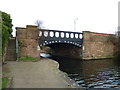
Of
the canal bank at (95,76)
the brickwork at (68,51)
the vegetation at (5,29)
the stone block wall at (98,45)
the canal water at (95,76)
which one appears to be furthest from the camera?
the brickwork at (68,51)

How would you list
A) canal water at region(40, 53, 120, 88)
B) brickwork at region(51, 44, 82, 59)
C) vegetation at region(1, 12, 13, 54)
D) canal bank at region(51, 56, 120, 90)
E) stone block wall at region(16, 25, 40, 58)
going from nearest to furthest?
canal bank at region(51, 56, 120, 90)
canal water at region(40, 53, 120, 88)
vegetation at region(1, 12, 13, 54)
stone block wall at region(16, 25, 40, 58)
brickwork at region(51, 44, 82, 59)

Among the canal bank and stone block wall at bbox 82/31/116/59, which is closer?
the canal bank

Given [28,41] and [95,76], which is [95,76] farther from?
[28,41]

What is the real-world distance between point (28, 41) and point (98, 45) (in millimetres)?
13781

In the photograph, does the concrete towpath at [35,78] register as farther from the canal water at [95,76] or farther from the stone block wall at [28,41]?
the stone block wall at [28,41]

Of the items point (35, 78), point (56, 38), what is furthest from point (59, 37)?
point (35, 78)

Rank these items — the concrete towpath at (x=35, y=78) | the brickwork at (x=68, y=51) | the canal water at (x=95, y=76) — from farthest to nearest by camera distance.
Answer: the brickwork at (x=68, y=51)
the canal water at (x=95, y=76)
the concrete towpath at (x=35, y=78)

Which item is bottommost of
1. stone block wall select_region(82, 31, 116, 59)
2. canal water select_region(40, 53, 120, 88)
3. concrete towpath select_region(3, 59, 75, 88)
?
canal water select_region(40, 53, 120, 88)

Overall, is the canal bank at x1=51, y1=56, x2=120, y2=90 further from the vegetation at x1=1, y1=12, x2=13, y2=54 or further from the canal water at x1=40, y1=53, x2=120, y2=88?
the vegetation at x1=1, y1=12, x2=13, y2=54

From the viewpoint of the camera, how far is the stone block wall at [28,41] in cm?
1734

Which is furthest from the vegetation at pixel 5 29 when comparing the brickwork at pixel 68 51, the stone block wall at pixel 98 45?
the stone block wall at pixel 98 45

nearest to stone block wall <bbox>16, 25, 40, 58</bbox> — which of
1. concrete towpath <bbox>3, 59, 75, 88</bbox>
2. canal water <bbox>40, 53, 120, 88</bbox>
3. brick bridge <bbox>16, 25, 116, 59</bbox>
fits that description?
brick bridge <bbox>16, 25, 116, 59</bbox>

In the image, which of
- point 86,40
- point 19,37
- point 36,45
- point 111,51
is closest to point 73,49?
point 86,40

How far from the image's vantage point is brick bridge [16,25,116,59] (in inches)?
690
